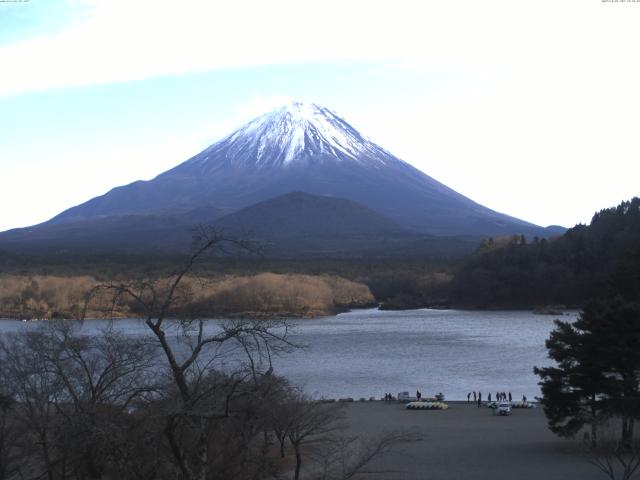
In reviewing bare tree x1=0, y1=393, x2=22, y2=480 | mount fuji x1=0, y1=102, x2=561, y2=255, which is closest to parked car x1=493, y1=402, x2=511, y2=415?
bare tree x1=0, y1=393, x2=22, y2=480

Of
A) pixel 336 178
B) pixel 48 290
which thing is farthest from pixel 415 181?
pixel 48 290

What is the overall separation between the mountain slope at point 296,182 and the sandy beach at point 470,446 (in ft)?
289

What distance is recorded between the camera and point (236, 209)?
104 m

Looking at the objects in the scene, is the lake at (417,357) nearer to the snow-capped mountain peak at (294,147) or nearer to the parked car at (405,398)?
the parked car at (405,398)

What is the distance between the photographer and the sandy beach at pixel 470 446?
1222 centimetres

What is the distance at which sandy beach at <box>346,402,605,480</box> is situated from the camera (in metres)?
12.2

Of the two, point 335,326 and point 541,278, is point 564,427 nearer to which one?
point 335,326

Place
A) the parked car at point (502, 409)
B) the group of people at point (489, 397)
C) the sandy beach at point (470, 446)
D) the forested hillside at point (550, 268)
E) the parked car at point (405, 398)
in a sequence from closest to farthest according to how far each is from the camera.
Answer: the sandy beach at point (470, 446), the parked car at point (502, 409), the group of people at point (489, 397), the parked car at point (405, 398), the forested hillside at point (550, 268)

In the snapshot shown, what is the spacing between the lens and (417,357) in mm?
28438

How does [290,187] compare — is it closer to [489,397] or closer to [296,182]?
[296,182]

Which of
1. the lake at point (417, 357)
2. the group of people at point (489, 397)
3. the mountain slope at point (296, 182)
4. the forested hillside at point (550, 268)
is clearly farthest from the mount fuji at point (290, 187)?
the group of people at point (489, 397)

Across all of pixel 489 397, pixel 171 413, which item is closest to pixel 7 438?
pixel 171 413

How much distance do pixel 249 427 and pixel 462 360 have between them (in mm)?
20669

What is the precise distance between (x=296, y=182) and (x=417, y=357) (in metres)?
88.4
